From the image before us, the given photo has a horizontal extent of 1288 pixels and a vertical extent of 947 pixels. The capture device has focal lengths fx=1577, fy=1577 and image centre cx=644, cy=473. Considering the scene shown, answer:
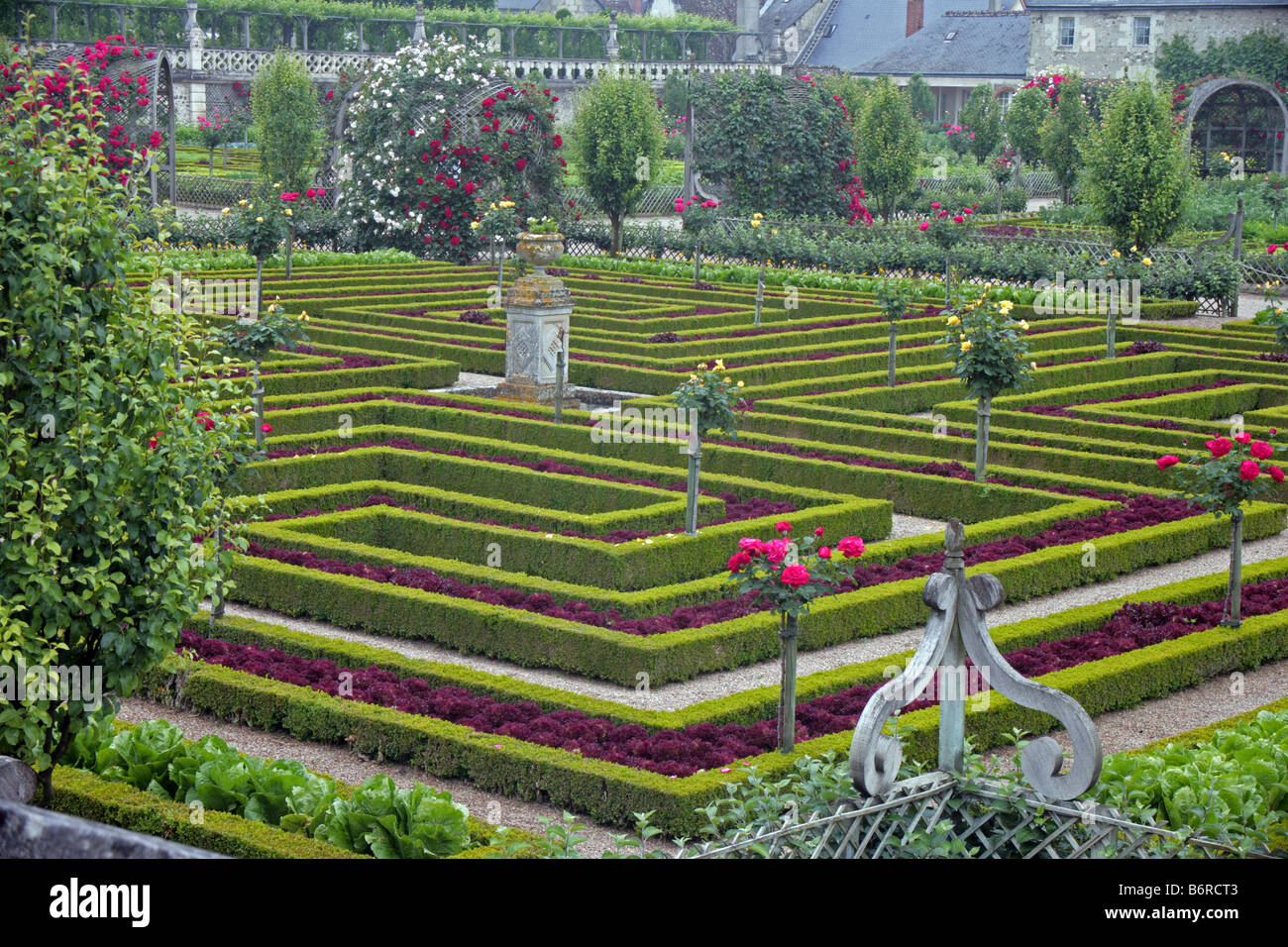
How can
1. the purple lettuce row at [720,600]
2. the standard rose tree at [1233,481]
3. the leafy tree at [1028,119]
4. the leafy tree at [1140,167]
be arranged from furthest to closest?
the leafy tree at [1028,119]
the leafy tree at [1140,167]
the standard rose tree at [1233,481]
the purple lettuce row at [720,600]

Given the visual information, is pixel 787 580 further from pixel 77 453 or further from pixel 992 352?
pixel 992 352

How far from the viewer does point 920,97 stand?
67062 millimetres

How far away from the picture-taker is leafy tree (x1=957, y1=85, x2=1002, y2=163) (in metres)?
51.8

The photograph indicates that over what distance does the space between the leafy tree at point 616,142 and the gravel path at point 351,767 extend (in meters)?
26.6

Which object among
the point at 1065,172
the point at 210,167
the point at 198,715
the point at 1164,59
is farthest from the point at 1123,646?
the point at 1164,59

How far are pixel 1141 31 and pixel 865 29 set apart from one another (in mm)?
23832

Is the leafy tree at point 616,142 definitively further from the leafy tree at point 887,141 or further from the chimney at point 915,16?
the chimney at point 915,16

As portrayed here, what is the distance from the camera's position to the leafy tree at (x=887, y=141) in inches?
1502

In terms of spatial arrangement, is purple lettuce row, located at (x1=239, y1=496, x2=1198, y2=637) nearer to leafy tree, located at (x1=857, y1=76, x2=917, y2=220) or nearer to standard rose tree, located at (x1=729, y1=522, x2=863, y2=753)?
standard rose tree, located at (x1=729, y1=522, x2=863, y2=753)

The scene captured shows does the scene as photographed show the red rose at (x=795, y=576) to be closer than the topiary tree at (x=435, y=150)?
Yes

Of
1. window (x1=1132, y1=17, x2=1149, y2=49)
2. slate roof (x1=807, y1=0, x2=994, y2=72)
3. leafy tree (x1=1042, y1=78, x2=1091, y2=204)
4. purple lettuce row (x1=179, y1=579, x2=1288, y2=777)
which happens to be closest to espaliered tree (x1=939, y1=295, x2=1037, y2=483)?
purple lettuce row (x1=179, y1=579, x2=1288, y2=777)

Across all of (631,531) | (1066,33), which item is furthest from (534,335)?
(1066,33)

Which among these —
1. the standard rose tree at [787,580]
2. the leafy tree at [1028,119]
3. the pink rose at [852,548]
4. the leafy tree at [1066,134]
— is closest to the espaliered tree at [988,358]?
the standard rose tree at [787,580]
